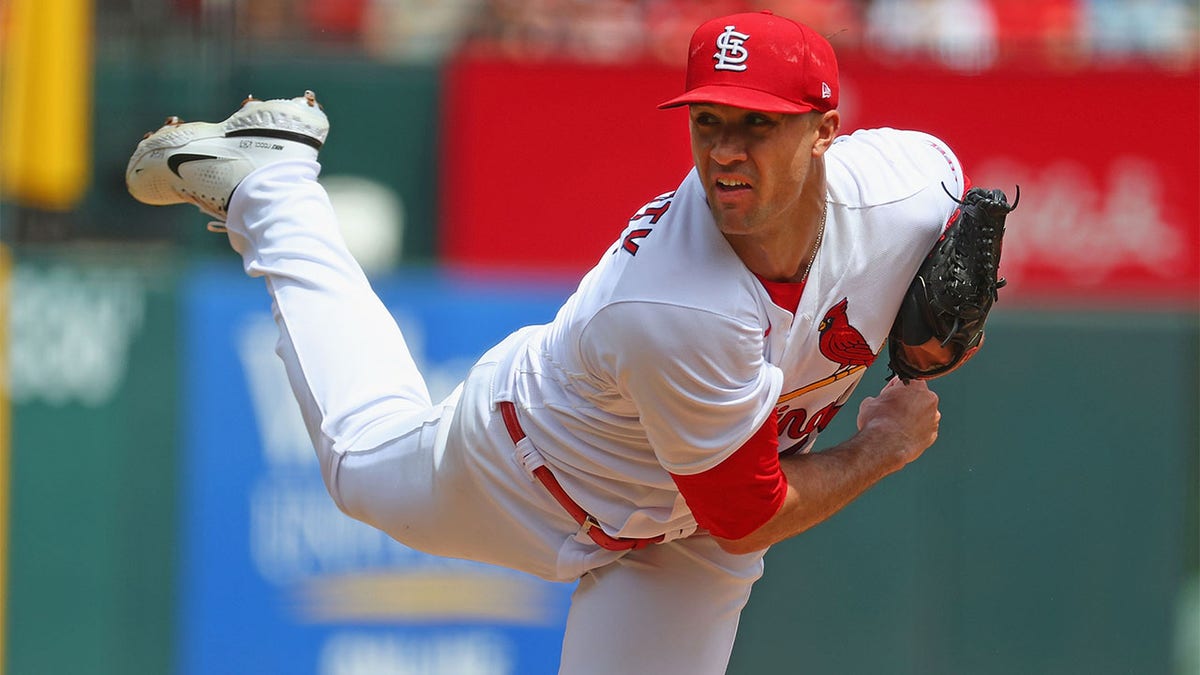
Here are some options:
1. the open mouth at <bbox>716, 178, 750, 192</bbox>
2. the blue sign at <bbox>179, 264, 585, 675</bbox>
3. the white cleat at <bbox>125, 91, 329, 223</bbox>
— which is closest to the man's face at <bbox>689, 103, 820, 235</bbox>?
the open mouth at <bbox>716, 178, 750, 192</bbox>

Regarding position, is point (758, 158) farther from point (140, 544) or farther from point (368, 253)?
point (368, 253)

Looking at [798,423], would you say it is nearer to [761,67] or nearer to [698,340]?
[698,340]

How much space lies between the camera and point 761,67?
304 centimetres

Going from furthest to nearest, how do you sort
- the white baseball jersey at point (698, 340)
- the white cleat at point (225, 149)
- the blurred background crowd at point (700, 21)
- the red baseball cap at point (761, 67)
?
1. the blurred background crowd at point (700, 21)
2. the white cleat at point (225, 149)
3. the white baseball jersey at point (698, 340)
4. the red baseball cap at point (761, 67)

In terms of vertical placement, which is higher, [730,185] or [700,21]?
[730,185]

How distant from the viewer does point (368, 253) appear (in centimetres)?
764

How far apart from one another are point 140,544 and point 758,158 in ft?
12.9

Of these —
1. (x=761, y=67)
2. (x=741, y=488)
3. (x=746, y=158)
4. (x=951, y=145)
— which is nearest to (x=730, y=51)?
(x=761, y=67)

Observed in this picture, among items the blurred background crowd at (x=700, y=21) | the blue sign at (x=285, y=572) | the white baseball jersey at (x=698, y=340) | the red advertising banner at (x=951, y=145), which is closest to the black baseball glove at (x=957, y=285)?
the white baseball jersey at (x=698, y=340)

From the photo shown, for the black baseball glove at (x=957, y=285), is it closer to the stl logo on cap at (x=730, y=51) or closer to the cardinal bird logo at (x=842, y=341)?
the cardinal bird logo at (x=842, y=341)

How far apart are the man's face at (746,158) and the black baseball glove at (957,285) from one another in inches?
17.6

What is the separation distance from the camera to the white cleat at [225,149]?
414 centimetres

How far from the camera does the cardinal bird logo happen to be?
3400 millimetres

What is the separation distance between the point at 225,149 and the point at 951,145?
4.30 meters
